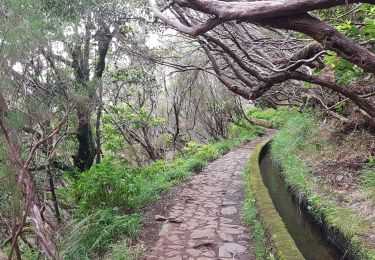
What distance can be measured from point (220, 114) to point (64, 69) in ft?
37.7

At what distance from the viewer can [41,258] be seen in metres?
5.01

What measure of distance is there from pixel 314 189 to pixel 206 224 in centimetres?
256

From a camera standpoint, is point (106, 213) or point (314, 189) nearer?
point (106, 213)

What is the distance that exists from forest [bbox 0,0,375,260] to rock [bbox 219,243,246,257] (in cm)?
3

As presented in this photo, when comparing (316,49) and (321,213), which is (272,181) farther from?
(316,49)

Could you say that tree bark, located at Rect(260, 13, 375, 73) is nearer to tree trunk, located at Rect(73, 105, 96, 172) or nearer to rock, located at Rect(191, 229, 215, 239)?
rock, located at Rect(191, 229, 215, 239)

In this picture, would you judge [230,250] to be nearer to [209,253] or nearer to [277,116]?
[209,253]

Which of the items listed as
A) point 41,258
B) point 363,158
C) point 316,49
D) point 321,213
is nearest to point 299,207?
point 321,213

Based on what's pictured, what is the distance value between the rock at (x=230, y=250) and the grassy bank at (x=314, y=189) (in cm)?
156

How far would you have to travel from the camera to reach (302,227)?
6.58 m

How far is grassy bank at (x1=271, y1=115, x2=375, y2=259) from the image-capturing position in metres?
5.25

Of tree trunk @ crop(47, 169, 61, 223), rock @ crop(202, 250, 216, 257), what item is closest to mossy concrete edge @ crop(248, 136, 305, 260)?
rock @ crop(202, 250, 216, 257)

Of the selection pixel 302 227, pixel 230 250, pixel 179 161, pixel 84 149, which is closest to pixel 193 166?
pixel 179 161

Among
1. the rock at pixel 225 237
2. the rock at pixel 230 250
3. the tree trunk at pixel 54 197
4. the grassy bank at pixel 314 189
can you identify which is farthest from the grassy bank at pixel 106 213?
the grassy bank at pixel 314 189
